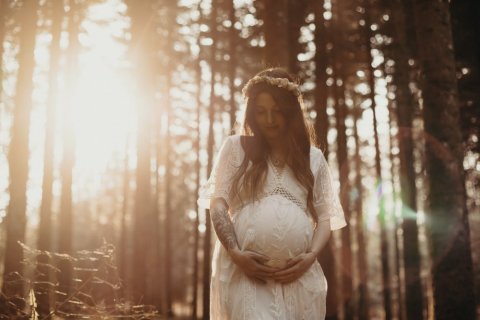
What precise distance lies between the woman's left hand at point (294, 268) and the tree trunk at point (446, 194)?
3508 millimetres

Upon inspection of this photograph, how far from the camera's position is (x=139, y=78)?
1464cm

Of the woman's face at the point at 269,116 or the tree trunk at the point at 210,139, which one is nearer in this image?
the woman's face at the point at 269,116

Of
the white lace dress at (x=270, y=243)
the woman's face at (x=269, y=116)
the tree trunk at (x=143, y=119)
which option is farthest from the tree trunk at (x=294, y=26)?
the white lace dress at (x=270, y=243)

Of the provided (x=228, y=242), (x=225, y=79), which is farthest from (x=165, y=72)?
A: (x=228, y=242)

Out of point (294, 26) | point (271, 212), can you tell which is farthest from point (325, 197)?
point (294, 26)

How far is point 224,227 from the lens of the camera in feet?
10.4

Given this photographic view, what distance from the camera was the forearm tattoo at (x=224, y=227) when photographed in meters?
3.14

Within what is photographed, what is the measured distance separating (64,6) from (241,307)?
12.8 metres

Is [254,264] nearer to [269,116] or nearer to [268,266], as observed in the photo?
[268,266]

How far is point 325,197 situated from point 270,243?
61 centimetres

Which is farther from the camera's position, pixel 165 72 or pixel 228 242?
pixel 165 72

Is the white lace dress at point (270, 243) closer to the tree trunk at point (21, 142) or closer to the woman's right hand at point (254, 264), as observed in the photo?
the woman's right hand at point (254, 264)

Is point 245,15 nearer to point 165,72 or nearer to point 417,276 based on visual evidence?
point 165,72

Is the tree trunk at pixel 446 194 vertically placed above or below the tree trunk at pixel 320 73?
below
